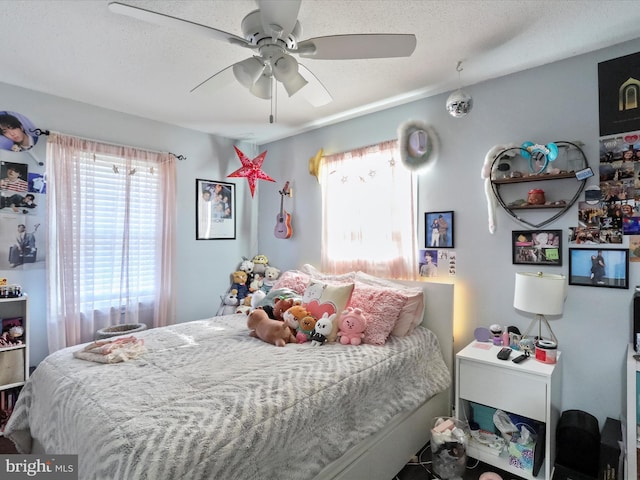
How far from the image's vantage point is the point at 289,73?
1646 millimetres

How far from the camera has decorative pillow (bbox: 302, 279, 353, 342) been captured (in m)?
2.36

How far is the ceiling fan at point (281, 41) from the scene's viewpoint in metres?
1.29

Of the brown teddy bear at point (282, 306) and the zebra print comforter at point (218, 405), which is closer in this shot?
the zebra print comforter at point (218, 405)

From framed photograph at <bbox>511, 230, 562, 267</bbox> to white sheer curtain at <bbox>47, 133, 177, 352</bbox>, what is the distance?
123 inches

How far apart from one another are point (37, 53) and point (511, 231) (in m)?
3.39

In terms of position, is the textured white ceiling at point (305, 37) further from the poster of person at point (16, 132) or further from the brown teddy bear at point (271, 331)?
the brown teddy bear at point (271, 331)

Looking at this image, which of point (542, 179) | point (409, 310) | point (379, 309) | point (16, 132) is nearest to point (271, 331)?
point (379, 309)

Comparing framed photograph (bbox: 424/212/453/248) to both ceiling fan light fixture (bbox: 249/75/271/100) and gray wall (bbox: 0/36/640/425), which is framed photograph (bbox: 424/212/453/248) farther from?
ceiling fan light fixture (bbox: 249/75/271/100)

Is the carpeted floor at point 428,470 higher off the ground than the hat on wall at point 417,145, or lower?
lower

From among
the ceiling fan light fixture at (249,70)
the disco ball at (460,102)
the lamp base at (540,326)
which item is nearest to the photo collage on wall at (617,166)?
the lamp base at (540,326)

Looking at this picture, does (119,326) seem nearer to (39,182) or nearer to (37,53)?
(39,182)

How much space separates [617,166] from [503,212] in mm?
654

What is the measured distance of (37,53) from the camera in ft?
6.98

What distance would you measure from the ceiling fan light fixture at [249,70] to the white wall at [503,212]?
1.59 m
